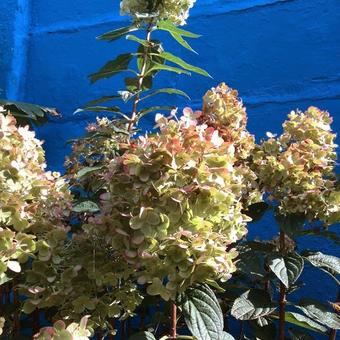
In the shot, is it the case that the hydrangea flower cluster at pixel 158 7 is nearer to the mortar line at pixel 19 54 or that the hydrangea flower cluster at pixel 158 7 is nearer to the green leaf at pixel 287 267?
the green leaf at pixel 287 267

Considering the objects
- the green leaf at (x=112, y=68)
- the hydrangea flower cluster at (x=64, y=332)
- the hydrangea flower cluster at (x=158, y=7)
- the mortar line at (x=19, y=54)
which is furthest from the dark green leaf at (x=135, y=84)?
the mortar line at (x=19, y=54)

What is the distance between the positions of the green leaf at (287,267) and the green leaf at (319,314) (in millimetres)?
158

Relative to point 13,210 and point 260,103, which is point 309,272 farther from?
point 13,210

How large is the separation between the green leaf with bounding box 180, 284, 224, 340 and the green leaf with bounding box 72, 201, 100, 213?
1.14 feet

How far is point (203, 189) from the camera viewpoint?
1.33 metres

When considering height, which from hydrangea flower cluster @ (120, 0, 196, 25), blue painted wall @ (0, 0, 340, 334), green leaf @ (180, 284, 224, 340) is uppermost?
blue painted wall @ (0, 0, 340, 334)

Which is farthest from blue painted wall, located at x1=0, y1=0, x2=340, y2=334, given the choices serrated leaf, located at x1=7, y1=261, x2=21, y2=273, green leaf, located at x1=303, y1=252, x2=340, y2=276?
serrated leaf, located at x1=7, y1=261, x2=21, y2=273

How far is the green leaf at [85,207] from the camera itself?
5.32ft

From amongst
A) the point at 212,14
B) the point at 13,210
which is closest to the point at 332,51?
the point at 212,14

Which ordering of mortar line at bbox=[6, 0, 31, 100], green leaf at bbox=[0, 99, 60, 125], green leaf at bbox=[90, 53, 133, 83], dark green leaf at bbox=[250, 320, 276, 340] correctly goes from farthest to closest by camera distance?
mortar line at bbox=[6, 0, 31, 100] < green leaf at bbox=[0, 99, 60, 125] < green leaf at bbox=[90, 53, 133, 83] < dark green leaf at bbox=[250, 320, 276, 340]

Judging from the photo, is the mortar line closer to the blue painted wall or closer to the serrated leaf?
the blue painted wall

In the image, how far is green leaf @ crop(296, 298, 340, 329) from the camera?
69.1 inches

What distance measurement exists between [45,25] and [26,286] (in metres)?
1.78

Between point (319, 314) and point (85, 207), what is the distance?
2.38 ft
